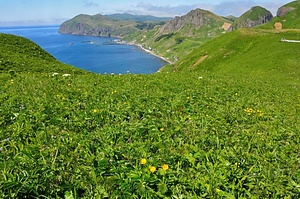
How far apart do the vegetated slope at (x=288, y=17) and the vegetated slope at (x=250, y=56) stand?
92.0 meters

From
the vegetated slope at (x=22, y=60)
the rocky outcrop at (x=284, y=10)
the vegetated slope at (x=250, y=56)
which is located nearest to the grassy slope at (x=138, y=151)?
the vegetated slope at (x=22, y=60)

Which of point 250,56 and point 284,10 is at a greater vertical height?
point 284,10

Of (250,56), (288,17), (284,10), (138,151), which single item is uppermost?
(284,10)

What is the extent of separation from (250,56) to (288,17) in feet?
423

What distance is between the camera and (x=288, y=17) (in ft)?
541

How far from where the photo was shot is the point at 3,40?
110ft

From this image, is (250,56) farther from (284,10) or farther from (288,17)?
(284,10)

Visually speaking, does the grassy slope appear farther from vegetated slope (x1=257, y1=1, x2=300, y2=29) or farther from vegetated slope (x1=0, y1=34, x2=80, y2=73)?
vegetated slope (x1=257, y1=1, x2=300, y2=29)

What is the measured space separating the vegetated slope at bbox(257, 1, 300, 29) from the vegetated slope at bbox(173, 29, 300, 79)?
92.0 meters

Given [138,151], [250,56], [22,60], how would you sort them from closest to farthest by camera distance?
[138,151], [22,60], [250,56]

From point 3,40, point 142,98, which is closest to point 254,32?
point 3,40

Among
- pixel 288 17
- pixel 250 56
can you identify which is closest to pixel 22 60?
pixel 250 56

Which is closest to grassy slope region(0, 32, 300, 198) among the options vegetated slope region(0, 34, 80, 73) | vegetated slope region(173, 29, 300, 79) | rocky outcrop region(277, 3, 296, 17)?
vegetated slope region(0, 34, 80, 73)

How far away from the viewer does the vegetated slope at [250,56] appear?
47750mm
